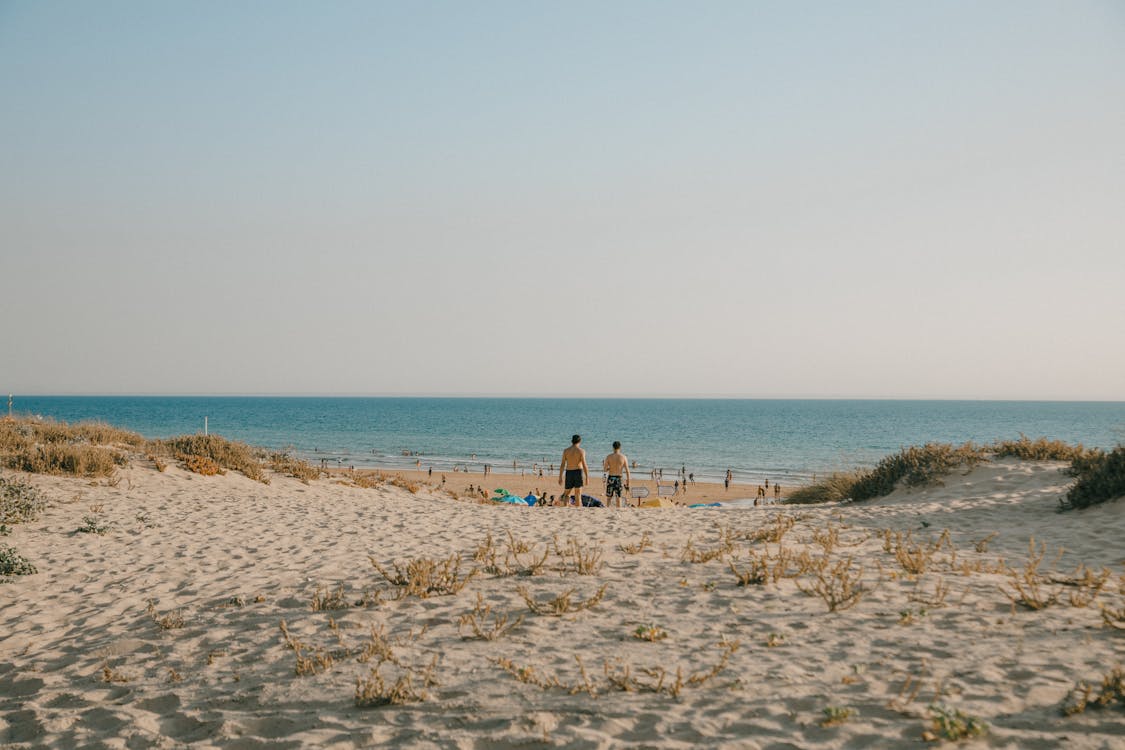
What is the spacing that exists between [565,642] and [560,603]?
70 cm

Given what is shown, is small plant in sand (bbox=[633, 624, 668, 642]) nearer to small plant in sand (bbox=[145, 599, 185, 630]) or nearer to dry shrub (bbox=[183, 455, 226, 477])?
small plant in sand (bbox=[145, 599, 185, 630])

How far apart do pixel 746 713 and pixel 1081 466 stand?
1285cm

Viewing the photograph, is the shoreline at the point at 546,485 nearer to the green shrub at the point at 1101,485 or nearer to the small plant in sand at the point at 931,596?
the green shrub at the point at 1101,485

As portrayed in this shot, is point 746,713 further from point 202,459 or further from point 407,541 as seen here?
point 202,459

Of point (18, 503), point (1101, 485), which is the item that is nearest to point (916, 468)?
point (1101, 485)

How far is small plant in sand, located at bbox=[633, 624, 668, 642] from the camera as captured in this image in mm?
5734

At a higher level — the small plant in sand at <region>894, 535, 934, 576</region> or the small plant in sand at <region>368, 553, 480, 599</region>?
the small plant in sand at <region>894, 535, 934, 576</region>

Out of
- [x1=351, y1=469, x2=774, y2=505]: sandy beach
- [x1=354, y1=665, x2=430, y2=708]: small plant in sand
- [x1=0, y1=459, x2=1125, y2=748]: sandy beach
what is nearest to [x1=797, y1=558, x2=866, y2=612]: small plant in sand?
[x1=0, y1=459, x2=1125, y2=748]: sandy beach

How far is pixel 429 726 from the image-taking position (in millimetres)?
4453

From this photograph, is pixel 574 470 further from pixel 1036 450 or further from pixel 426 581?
pixel 426 581

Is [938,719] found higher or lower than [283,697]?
higher

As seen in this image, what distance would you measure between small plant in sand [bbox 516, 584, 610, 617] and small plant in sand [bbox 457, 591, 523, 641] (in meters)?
0.23

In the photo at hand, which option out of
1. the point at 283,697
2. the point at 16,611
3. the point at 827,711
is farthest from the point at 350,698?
the point at 16,611

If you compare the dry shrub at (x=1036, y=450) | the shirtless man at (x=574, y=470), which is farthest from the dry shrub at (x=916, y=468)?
the shirtless man at (x=574, y=470)
